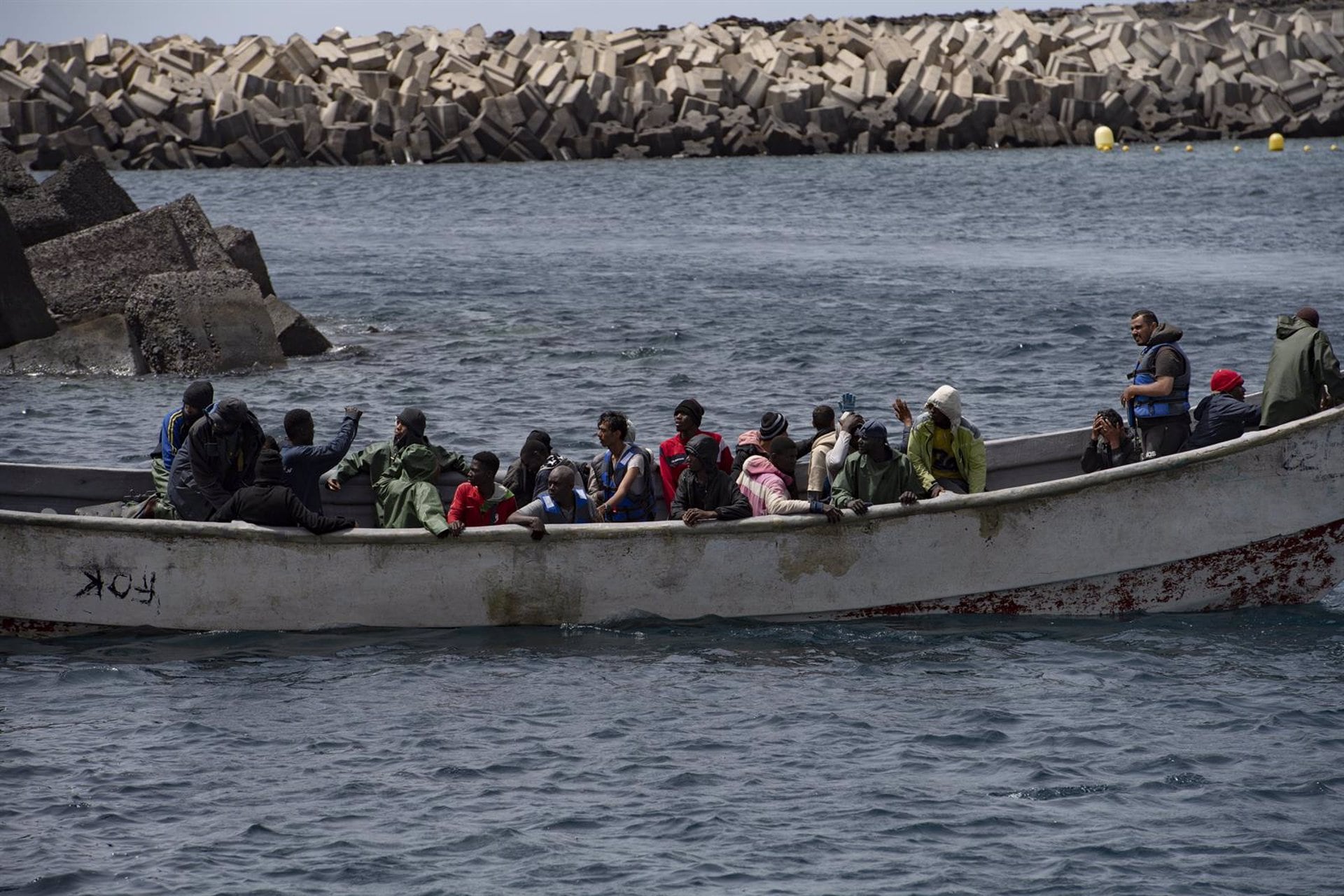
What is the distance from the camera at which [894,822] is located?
997cm

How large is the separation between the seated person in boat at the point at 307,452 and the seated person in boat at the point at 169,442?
0.71 m

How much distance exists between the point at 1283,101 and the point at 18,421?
6623cm

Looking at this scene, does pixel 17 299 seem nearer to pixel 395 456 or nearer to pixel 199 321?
pixel 199 321

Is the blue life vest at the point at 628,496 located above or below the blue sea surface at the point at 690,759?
above

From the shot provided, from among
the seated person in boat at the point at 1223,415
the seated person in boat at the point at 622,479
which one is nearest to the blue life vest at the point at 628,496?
the seated person in boat at the point at 622,479

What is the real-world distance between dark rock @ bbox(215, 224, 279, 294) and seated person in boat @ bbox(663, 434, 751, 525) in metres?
16.6

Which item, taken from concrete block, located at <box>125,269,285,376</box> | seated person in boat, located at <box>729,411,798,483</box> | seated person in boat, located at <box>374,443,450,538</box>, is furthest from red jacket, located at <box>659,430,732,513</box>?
concrete block, located at <box>125,269,285,376</box>

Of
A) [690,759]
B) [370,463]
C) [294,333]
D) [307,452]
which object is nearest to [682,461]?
[370,463]

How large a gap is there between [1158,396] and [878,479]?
7.98 feet

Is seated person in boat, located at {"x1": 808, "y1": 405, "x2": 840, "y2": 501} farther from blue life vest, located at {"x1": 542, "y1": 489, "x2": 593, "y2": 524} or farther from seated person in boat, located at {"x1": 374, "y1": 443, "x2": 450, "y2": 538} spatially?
seated person in boat, located at {"x1": 374, "y1": 443, "x2": 450, "y2": 538}

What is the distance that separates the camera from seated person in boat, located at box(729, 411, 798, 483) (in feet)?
44.1

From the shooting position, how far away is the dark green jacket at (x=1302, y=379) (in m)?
13.3

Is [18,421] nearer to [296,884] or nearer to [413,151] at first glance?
[296,884]

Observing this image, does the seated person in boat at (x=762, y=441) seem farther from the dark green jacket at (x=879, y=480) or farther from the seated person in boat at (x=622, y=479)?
the seated person in boat at (x=622, y=479)
